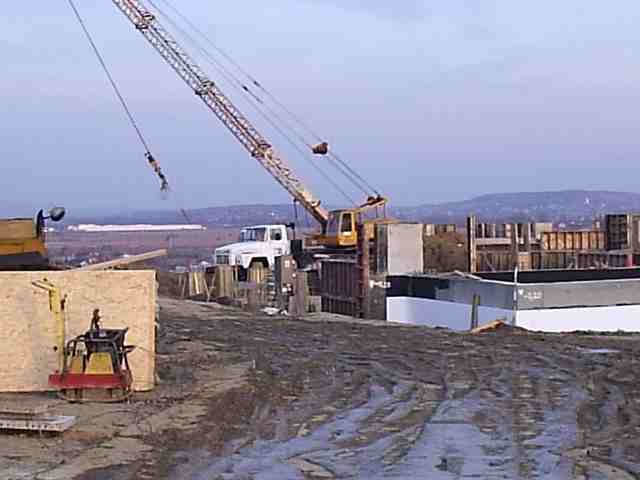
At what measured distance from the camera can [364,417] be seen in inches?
631

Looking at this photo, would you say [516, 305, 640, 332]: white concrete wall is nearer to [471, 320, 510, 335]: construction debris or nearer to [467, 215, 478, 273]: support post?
[471, 320, 510, 335]: construction debris

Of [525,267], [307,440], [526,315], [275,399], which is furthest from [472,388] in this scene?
[525,267]

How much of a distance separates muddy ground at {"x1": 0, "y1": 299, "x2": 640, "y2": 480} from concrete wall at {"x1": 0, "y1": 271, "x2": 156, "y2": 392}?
1076mm

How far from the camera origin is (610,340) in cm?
2736

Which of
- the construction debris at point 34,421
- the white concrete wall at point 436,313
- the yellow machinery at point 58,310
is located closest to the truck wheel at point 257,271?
the white concrete wall at point 436,313

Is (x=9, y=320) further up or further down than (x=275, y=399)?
further up

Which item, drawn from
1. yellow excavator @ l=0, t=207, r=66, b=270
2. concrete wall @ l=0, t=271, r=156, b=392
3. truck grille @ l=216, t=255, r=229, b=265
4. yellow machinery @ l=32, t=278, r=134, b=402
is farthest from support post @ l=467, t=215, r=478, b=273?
yellow machinery @ l=32, t=278, r=134, b=402

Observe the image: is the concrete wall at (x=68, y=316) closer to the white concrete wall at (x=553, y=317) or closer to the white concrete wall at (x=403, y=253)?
the white concrete wall at (x=553, y=317)

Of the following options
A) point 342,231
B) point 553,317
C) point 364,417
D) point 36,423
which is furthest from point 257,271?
→ point 36,423

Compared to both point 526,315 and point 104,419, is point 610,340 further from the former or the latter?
point 104,419

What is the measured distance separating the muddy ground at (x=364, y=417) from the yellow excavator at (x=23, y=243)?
312 cm

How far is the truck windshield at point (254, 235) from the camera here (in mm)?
58969

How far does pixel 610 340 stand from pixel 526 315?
15.6 feet

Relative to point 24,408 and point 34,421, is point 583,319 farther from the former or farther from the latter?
point 34,421
